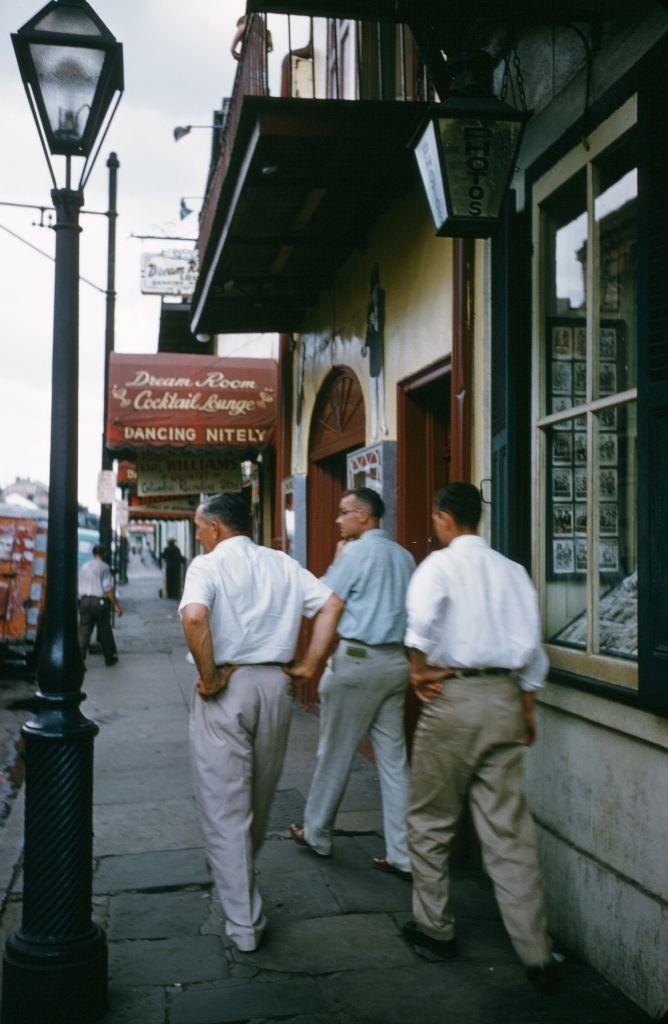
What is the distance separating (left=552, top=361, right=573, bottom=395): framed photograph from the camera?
4746 mm

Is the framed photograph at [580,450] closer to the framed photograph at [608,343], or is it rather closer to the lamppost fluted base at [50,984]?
the framed photograph at [608,343]

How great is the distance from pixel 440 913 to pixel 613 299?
8.63ft

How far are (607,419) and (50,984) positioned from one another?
9.98 feet

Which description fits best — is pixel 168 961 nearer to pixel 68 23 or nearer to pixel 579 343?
pixel 579 343

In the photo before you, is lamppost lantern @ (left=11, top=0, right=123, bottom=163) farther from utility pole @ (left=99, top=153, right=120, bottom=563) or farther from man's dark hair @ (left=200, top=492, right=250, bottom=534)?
utility pole @ (left=99, top=153, right=120, bottom=563)

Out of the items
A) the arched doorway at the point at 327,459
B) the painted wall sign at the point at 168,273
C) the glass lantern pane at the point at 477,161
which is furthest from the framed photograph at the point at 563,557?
the painted wall sign at the point at 168,273

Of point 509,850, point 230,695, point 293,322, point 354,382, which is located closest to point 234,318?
point 293,322

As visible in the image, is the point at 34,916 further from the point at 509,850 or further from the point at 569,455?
the point at 569,455

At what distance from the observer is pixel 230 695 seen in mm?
4316

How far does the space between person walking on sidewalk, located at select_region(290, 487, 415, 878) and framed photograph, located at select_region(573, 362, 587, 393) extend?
139 cm

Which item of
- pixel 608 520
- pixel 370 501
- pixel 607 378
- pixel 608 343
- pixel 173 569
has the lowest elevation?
pixel 173 569

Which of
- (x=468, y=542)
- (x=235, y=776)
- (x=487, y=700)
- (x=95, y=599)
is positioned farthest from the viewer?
(x=95, y=599)

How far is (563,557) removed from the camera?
4773mm

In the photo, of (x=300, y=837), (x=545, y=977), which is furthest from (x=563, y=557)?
(x=300, y=837)
